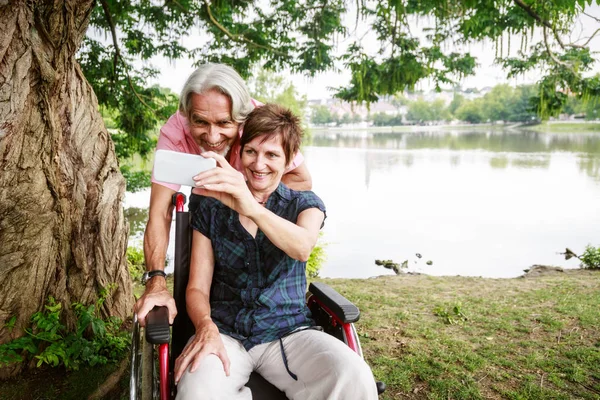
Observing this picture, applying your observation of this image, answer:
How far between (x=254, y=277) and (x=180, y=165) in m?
0.57

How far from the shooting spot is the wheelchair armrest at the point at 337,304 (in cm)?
169

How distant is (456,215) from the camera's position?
11562 mm

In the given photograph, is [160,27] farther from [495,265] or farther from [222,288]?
[495,265]

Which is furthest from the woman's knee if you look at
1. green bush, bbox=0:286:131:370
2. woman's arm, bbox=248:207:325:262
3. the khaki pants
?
green bush, bbox=0:286:131:370

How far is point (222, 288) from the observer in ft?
6.15

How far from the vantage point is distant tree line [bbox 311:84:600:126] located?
198 feet

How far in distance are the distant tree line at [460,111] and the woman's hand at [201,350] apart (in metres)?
54.8

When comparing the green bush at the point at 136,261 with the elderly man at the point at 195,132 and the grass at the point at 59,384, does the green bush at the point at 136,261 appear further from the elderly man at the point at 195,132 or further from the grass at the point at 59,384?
the elderly man at the point at 195,132

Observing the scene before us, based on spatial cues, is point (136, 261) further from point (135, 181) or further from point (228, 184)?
point (228, 184)

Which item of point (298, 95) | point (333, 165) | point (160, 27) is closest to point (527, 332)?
point (160, 27)

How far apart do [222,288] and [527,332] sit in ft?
9.69

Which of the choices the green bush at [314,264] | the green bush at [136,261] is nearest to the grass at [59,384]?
the green bush at [136,261]

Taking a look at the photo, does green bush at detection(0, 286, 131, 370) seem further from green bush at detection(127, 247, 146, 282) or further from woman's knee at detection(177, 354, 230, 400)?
green bush at detection(127, 247, 146, 282)

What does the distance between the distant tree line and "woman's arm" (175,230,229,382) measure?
54.5m
